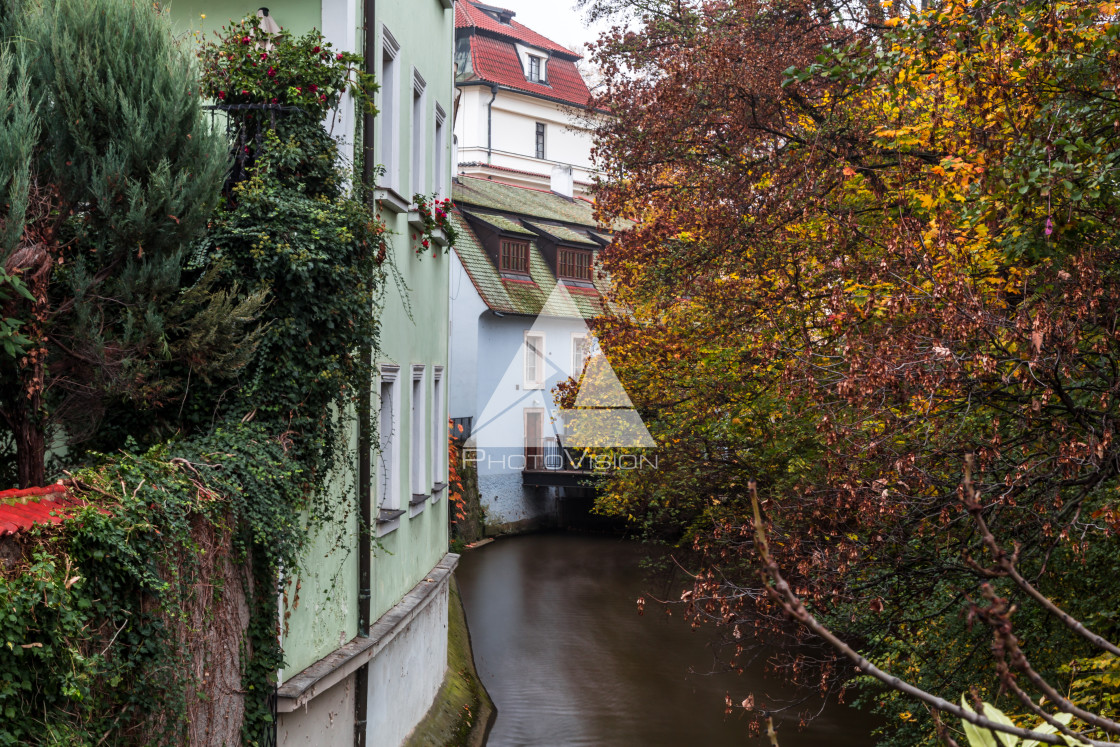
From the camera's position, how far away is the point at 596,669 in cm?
1789

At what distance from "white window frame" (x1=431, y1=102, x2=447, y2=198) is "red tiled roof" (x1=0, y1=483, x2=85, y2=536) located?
8757mm

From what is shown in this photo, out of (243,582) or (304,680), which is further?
(304,680)

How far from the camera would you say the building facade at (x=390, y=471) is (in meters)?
7.84

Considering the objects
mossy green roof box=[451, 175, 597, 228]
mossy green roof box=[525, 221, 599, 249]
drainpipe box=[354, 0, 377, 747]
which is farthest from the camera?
mossy green roof box=[525, 221, 599, 249]

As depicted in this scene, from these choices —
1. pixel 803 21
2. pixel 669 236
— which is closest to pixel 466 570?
pixel 669 236

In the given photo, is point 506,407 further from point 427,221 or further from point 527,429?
point 427,221

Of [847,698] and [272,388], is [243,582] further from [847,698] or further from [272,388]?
[847,698]

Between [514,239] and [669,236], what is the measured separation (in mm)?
16385

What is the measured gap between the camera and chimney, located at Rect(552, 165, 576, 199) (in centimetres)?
4009

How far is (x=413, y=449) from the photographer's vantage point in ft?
38.7

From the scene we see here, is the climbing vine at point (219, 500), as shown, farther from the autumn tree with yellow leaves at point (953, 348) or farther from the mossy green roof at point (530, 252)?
the mossy green roof at point (530, 252)

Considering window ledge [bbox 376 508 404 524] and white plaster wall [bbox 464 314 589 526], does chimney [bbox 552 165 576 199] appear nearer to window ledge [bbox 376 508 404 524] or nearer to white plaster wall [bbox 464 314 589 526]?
white plaster wall [bbox 464 314 589 526]
